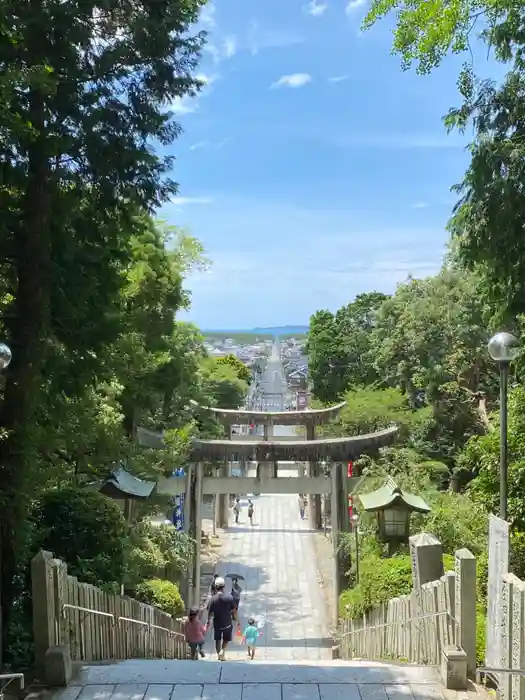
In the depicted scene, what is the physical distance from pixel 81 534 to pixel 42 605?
2096mm

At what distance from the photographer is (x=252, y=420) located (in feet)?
88.0

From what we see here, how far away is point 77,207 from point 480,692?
5.56 meters

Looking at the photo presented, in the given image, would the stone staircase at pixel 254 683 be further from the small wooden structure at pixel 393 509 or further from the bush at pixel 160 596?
the bush at pixel 160 596

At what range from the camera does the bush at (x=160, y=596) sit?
1136cm

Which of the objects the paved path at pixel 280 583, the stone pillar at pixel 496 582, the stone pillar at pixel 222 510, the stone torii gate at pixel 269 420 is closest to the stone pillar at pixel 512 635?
the stone pillar at pixel 496 582

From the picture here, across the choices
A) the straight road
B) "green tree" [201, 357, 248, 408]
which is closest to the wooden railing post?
the straight road

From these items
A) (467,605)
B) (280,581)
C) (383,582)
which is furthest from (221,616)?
(280,581)

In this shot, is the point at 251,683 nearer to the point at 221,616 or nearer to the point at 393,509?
the point at 221,616

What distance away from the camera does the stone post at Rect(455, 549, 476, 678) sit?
499 centimetres

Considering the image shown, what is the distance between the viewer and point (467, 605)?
505 centimetres

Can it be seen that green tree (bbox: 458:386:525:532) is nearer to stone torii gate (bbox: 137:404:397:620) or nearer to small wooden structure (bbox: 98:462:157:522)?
small wooden structure (bbox: 98:462:157:522)

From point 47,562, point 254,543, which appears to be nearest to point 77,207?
point 47,562

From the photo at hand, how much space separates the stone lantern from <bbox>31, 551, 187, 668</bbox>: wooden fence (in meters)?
4.04

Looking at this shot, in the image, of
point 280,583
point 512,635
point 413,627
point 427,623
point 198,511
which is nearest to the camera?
point 512,635
